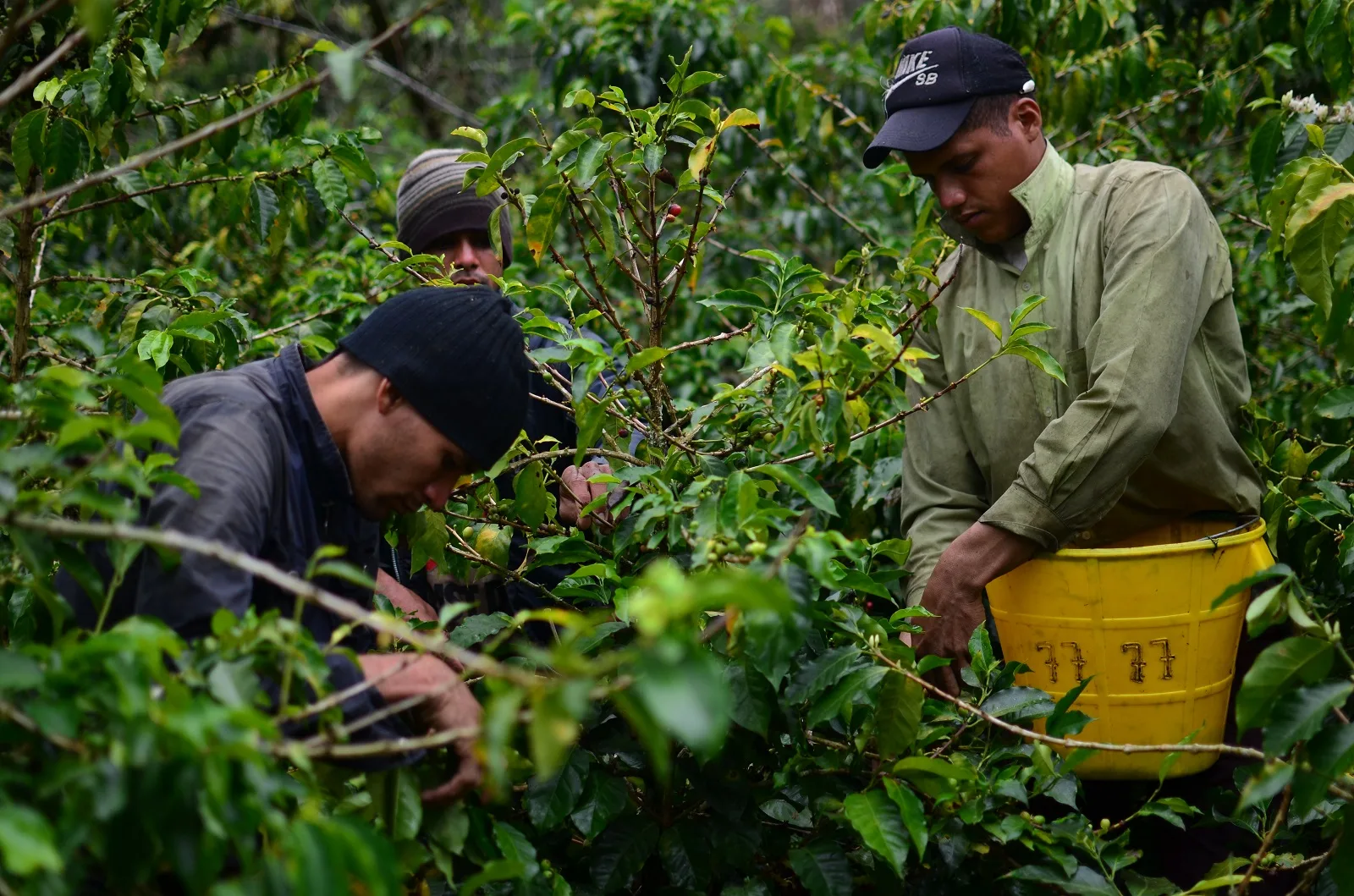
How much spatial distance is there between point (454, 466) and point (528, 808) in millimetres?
621

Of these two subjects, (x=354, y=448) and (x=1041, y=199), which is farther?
(x=1041, y=199)

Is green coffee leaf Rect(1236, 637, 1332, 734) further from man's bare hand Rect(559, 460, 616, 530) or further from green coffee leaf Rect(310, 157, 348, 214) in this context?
green coffee leaf Rect(310, 157, 348, 214)

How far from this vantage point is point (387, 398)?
2127mm

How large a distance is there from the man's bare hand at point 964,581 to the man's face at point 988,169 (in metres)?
0.77

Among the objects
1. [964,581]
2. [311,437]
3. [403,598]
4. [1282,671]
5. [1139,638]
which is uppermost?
[311,437]

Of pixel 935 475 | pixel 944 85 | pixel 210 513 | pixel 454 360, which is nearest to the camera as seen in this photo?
pixel 210 513

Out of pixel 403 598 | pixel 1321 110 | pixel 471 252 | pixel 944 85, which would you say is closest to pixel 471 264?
pixel 471 252

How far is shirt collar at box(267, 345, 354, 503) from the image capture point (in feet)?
6.96

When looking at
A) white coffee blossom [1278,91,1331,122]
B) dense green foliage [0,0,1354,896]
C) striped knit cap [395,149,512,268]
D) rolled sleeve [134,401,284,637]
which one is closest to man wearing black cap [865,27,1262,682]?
dense green foliage [0,0,1354,896]

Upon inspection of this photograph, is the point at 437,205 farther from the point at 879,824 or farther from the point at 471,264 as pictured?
the point at 879,824

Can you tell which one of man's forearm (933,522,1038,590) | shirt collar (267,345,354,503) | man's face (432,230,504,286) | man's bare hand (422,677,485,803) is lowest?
man's forearm (933,522,1038,590)

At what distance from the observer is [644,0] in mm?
5688

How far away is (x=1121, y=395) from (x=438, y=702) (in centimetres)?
156

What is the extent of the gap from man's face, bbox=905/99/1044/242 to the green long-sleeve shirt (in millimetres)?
46
